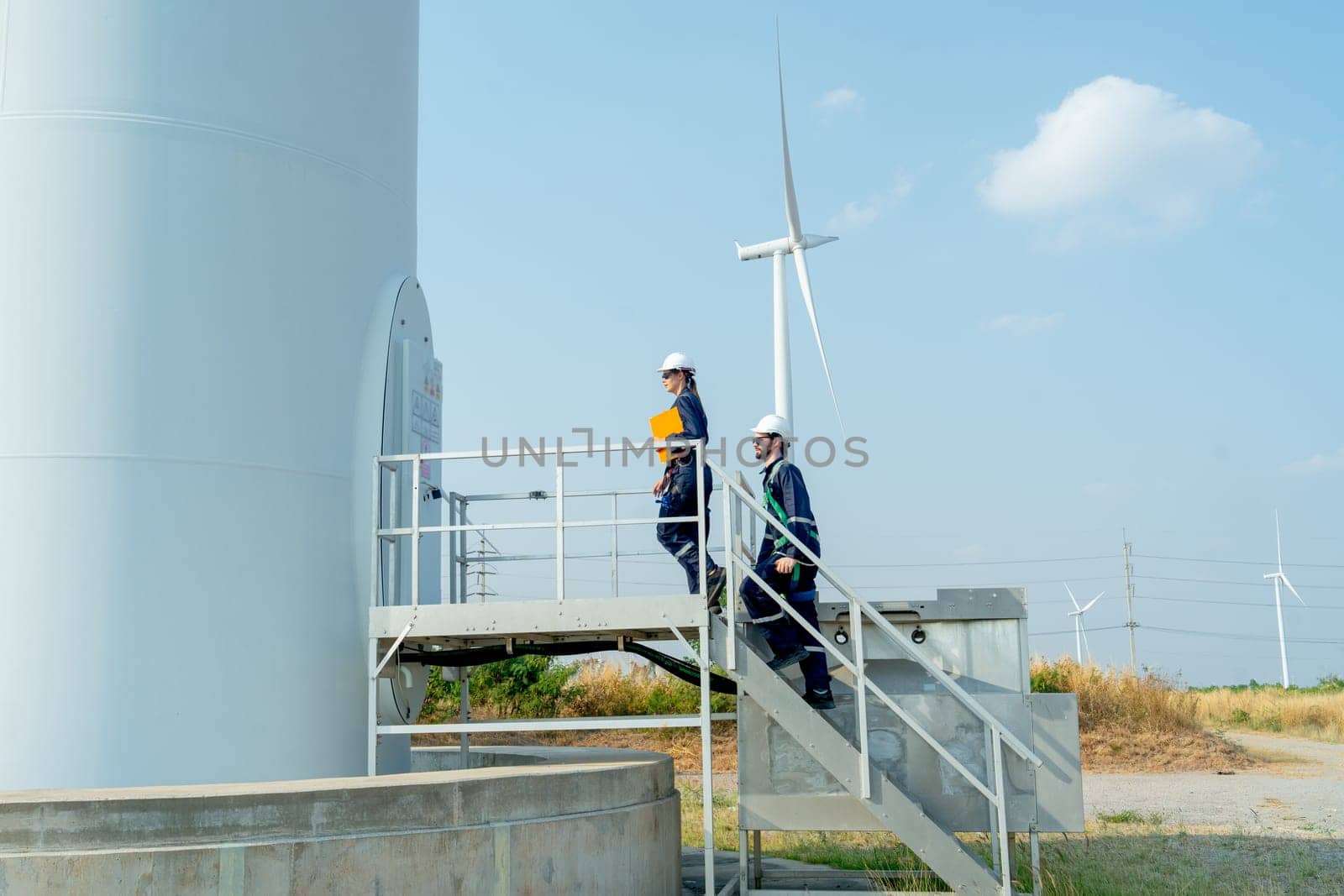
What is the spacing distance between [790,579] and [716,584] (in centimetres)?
59

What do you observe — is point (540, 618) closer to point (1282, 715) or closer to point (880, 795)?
point (880, 795)

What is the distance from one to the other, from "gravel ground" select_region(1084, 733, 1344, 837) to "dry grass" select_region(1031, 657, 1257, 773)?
68 cm

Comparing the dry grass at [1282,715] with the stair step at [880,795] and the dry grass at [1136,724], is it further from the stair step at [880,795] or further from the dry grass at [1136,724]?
the stair step at [880,795]

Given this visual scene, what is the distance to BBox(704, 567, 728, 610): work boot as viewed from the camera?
9.26m

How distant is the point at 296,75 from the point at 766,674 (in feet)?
18.4

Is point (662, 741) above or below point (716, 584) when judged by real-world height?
below

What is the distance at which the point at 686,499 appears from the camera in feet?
30.4

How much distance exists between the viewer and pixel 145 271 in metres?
8.25

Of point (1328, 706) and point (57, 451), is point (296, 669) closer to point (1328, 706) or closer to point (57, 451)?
point (57, 451)

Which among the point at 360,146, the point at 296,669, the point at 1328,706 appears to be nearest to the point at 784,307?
the point at 360,146

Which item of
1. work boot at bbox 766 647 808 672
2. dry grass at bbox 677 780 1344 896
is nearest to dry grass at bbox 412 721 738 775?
dry grass at bbox 677 780 1344 896

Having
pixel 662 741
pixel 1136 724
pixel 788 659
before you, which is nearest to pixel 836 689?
pixel 788 659

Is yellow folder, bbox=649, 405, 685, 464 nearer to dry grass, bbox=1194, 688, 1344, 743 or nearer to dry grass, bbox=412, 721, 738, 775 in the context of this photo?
dry grass, bbox=412, 721, 738, 775

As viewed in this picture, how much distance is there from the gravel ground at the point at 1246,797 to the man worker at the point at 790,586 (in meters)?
8.20
